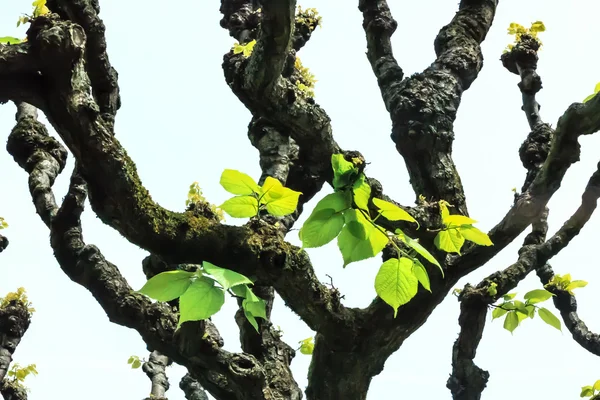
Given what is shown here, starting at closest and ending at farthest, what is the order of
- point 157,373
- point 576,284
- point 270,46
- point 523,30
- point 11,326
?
point 270,46, point 576,284, point 523,30, point 11,326, point 157,373

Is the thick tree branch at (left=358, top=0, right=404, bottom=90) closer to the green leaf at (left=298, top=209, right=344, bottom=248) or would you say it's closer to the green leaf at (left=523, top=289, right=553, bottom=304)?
the green leaf at (left=523, top=289, right=553, bottom=304)

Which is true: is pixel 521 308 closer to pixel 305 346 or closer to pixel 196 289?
pixel 305 346

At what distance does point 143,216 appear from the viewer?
7.34ft

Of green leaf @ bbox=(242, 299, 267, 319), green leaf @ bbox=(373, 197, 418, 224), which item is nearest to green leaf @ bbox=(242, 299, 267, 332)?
green leaf @ bbox=(242, 299, 267, 319)

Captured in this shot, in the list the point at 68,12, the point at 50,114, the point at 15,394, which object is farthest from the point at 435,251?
the point at 15,394

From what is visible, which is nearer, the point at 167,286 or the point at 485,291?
the point at 167,286

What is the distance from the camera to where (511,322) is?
302 centimetres

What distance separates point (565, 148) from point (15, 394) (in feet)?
17.0

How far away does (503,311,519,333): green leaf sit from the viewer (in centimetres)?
301

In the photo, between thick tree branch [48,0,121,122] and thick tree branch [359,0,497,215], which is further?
thick tree branch [359,0,497,215]

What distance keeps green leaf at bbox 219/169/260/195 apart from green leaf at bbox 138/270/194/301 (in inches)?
14.0

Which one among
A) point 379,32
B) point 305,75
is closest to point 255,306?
point 305,75

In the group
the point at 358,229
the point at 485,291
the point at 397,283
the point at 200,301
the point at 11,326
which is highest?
the point at 485,291

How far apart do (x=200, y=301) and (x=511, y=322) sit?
2.09 metres
